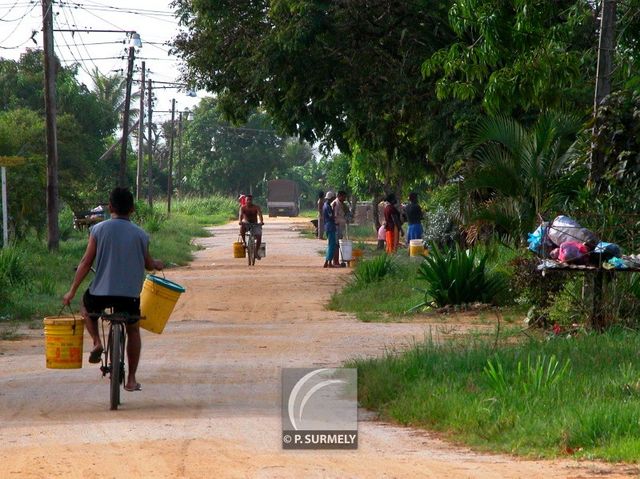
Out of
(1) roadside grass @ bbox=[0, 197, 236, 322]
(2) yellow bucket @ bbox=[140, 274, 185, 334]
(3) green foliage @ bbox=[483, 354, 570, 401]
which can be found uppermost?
(2) yellow bucket @ bbox=[140, 274, 185, 334]

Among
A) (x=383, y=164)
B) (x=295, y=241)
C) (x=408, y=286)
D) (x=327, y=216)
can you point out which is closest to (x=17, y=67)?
(x=295, y=241)

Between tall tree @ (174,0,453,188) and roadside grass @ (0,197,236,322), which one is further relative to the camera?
tall tree @ (174,0,453,188)

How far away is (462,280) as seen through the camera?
18.3 m

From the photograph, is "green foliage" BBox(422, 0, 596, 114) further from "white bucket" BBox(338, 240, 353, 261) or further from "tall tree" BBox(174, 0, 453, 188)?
"white bucket" BBox(338, 240, 353, 261)

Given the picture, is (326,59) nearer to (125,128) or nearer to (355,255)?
(355,255)

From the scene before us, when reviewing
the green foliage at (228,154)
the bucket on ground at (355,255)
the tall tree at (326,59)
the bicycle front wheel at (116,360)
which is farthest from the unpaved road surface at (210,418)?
the green foliage at (228,154)

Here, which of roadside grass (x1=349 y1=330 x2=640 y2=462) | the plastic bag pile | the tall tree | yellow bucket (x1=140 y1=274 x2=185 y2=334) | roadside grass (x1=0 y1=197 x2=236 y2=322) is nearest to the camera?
roadside grass (x1=349 y1=330 x2=640 y2=462)

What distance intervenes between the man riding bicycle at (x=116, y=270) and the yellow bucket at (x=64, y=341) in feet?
0.44

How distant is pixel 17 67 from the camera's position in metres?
65.6

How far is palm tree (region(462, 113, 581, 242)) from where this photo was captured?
17641mm

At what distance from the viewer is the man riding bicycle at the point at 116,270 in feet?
33.2

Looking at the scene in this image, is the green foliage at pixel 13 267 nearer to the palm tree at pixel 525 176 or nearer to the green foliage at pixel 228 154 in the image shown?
the palm tree at pixel 525 176

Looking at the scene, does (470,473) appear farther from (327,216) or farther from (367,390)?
(327,216)

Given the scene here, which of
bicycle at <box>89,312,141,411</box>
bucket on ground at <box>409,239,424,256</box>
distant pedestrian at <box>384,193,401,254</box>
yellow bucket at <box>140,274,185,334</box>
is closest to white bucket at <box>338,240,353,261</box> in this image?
bucket on ground at <box>409,239,424,256</box>
